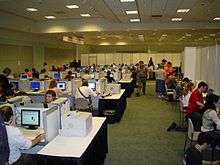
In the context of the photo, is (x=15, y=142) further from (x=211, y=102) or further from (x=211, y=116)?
(x=211, y=102)

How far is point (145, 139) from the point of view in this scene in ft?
21.7

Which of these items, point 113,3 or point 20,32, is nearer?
point 113,3

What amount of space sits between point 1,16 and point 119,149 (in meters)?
7.81

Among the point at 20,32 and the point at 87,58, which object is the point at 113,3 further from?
the point at 87,58

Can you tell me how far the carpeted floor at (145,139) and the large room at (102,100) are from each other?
0.06 feet

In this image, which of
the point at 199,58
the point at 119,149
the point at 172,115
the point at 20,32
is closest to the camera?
the point at 119,149

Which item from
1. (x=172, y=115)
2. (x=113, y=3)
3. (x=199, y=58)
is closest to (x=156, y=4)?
(x=113, y=3)

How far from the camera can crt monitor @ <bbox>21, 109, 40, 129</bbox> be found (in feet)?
14.2

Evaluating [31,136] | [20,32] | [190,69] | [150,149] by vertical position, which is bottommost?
[150,149]

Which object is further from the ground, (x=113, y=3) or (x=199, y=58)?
(x=113, y=3)

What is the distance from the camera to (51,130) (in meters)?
4.23

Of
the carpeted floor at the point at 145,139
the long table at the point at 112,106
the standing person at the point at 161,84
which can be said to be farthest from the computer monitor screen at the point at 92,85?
the standing person at the point at 161,84

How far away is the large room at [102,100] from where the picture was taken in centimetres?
402

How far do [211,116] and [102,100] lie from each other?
3871 millimetres
